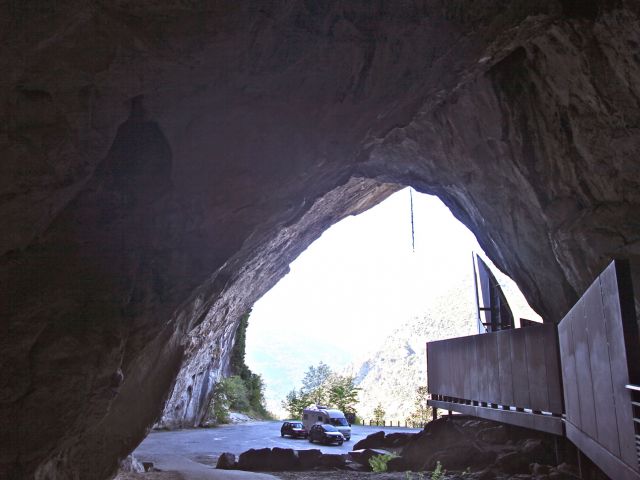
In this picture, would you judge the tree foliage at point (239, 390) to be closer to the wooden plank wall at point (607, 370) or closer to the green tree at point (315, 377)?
the green tree at point (315, 377)

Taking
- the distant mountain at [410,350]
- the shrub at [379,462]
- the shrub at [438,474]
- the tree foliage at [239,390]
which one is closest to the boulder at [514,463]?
the shrub at [438,474]

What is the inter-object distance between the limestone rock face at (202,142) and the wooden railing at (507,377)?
1.81 m

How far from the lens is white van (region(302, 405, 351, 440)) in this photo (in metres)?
24.6

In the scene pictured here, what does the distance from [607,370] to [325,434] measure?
19.2 meters

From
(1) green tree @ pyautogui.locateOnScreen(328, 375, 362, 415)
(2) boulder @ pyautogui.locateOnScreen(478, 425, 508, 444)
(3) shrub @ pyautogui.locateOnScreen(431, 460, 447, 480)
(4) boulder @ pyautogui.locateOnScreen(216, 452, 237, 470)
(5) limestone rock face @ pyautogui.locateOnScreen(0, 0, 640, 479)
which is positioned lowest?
(4) boulder @ pyautogui.locateOnScreen(216, 452, 237, 470)

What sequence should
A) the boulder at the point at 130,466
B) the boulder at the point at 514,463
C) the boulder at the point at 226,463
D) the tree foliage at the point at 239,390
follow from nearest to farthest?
the boulder at the point at 514,463 < the boulder at the point at 130,466 < the boulder at the point at 226,463 < the tree foliage at the point at 239,390

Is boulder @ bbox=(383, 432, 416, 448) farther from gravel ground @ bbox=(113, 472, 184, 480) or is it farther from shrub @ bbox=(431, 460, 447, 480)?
gravel ground @ bbox=(113, 472, 184, 480)

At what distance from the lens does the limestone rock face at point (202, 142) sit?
5793 mm

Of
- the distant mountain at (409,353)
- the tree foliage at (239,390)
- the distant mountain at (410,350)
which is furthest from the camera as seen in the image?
the distant mountain at (409,353)

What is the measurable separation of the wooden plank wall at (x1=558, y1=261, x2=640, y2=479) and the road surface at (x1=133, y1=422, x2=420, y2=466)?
1287 centimetres

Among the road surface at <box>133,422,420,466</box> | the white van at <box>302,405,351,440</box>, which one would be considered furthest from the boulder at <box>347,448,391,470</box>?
the white van at <box>302,405,351,440</box>

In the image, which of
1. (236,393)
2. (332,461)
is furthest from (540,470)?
(236,393)

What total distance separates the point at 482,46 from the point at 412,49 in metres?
1.49

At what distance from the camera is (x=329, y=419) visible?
25031 mm
